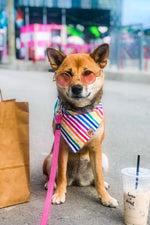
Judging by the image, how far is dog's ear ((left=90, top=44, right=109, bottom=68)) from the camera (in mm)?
2783

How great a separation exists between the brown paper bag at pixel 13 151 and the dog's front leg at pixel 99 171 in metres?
0.51

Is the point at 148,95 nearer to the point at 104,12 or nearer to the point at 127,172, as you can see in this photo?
the point at 127,172

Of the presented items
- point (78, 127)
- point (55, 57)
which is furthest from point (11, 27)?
point (78, 127)

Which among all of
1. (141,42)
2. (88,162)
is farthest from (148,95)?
(88,162)

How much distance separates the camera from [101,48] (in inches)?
109

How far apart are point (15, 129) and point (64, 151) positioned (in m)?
0.44

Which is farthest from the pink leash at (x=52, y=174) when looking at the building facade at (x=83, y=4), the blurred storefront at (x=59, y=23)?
the building facade at (x=83, y=4)

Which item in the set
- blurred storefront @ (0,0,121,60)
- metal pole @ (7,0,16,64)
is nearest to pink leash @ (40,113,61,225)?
metal pole @ (7,0,16,64)

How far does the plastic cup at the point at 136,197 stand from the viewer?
2.48 m

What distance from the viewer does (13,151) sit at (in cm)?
272

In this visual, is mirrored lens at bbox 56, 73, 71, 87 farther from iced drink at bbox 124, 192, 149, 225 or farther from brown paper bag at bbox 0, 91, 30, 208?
iced drink at bbox 124, 192, 149, 225

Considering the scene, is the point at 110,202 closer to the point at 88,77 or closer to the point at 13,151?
the point at 13,151

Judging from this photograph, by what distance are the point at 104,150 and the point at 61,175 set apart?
5.74 feet

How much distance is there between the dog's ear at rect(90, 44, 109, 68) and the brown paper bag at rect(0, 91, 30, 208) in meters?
0.62
